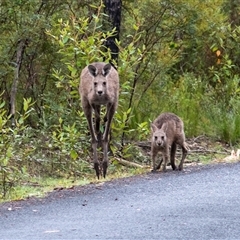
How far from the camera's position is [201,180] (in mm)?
11328

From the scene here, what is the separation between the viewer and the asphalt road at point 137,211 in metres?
8.16

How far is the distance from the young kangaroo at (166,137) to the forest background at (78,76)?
2.74 ft

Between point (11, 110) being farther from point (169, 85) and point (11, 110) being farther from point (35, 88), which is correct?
point (169, 85)

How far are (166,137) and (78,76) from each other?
1.80m

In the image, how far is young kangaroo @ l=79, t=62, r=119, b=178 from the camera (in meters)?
12.5

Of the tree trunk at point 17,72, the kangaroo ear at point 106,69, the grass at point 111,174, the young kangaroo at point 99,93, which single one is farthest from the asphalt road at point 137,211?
the tree trunk at point 17,72

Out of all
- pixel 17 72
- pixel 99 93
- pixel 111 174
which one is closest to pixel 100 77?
pixel 99 93

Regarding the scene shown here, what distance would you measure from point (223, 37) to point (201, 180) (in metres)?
7.20

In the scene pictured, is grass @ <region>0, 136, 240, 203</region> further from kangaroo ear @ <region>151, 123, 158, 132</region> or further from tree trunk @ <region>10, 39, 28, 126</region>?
tree trunk @ <region>10, 39, 28, 126</region>

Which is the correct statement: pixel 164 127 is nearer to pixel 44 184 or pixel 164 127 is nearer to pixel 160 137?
pixel 160 137

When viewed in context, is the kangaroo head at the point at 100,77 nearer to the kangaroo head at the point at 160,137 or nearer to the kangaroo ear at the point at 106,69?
the kangaroo ear at the point at 106,69

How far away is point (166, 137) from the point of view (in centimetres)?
1327

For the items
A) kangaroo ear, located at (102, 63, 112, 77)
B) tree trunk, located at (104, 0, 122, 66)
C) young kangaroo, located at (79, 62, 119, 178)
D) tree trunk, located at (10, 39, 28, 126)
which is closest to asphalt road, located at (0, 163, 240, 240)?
young kangaroo, located at (79, 62, 119, 178)

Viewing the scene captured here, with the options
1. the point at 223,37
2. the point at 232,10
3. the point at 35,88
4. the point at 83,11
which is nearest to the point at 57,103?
the point at 35,88
